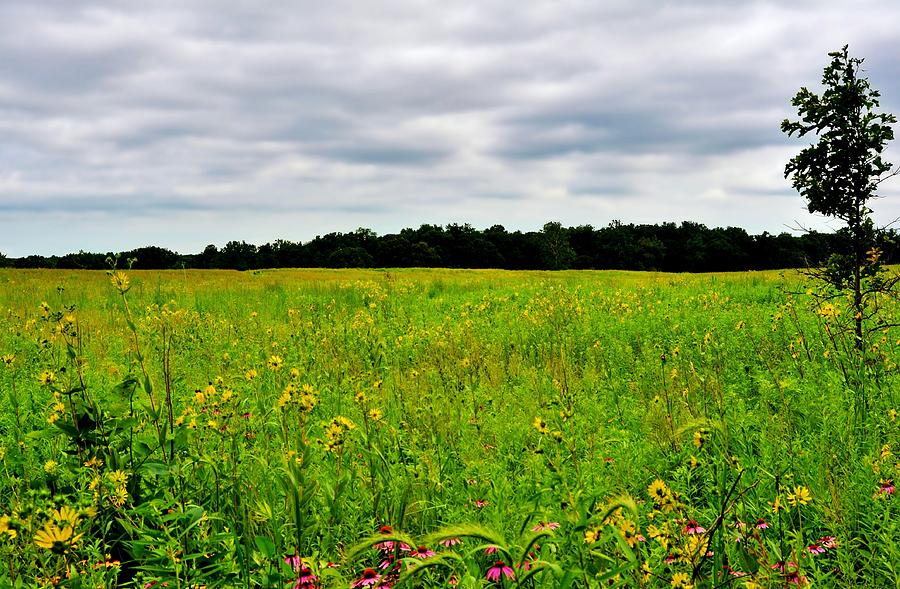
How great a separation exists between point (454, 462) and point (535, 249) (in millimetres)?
81835

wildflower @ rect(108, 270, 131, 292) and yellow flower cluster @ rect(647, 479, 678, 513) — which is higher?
wildflower @ rect(108, 270, 131, 292)

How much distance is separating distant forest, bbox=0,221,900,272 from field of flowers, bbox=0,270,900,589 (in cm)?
5603

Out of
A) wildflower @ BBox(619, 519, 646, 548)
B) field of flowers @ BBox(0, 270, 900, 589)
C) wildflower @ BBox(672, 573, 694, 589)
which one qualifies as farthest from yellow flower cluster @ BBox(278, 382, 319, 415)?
wildflower @ BBox(672, 573, 694, 589)

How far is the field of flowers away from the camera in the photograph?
5.74ft

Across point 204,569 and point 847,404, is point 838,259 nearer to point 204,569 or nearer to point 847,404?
point 847,404

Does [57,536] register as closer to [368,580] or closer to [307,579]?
[307,579]

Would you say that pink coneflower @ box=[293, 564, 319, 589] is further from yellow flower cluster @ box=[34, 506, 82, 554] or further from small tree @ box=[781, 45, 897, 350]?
small tree @ box=[781, 45, 897, 350]

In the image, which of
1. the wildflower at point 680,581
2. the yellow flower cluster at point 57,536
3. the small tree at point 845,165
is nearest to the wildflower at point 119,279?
the yellow flower cluster at point 57,536

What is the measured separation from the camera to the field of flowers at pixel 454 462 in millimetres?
1748

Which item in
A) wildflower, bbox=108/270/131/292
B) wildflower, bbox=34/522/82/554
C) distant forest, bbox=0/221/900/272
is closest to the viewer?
wildflower, bbox=34/522/82/554

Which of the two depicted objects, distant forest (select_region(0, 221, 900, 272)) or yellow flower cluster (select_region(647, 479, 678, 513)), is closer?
yellow flower cluster (select_region(647, 479, 678, 513))

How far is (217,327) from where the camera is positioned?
8.89 m

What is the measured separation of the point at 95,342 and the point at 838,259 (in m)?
8.99

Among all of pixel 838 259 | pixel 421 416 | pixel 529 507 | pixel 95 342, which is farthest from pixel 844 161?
pixel 95 342
